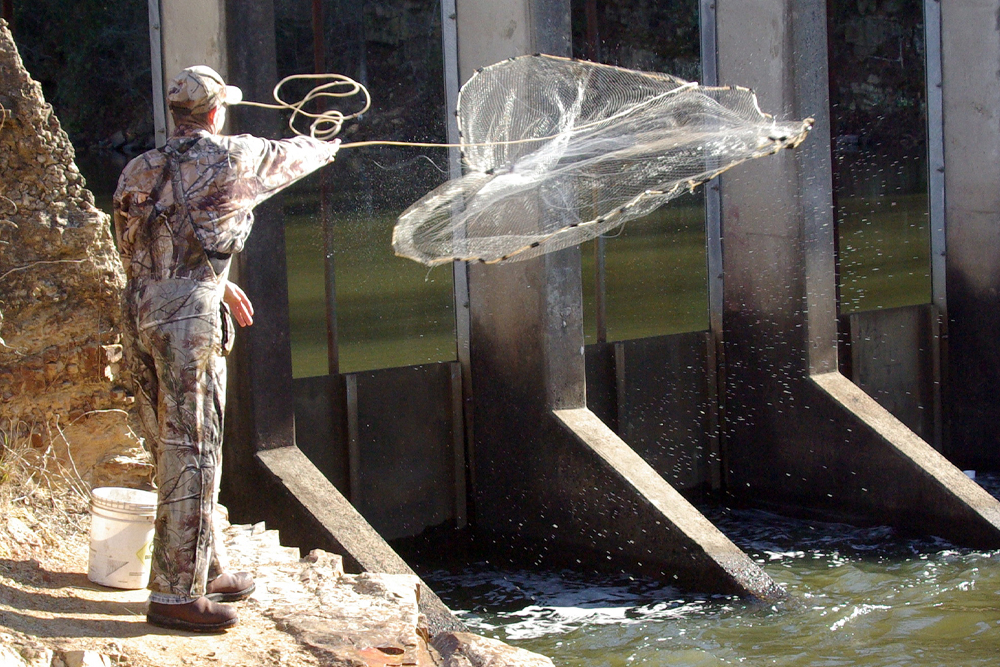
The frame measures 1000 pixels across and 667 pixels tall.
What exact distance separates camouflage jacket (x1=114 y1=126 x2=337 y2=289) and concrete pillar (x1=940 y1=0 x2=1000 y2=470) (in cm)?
688

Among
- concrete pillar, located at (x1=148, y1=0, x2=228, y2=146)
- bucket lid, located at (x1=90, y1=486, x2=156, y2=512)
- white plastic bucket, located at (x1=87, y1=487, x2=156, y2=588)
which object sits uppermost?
concrete pillar, located at (x1=148, y1=0, x2=228, y2=146)

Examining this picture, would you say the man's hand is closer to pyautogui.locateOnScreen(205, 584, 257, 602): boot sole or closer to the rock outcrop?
pyautogui.locateOnScreen(205, 584, 257, 602): boot sole

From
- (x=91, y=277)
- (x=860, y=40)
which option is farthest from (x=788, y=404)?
(x=860, y=40)

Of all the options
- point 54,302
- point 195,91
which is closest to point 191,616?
point 195,91

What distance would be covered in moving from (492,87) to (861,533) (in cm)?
403

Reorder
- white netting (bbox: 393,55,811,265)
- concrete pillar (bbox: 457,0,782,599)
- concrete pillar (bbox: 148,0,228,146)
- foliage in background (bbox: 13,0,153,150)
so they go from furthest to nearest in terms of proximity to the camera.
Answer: foliage in background (bbox: 13,0,153,150) < concrete pillar (bbox: 457,0,782,599) < concrete pillar (bbox: 148,0,228,146) < white netting (bbox: 393,55,811,265)

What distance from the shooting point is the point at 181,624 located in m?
4.24

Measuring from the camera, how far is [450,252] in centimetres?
588

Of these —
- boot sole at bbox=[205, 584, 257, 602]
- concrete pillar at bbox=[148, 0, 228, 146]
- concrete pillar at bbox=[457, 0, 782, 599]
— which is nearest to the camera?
boot sole at bbox=[205, 584, 257, 602]

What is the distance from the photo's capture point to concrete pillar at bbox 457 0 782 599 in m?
6.89

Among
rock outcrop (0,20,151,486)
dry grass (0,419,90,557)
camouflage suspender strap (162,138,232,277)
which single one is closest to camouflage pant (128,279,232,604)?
camouflage suspender strap (162,138,232,277)

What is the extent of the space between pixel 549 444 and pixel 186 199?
3738mm

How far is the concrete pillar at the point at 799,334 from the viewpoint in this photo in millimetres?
8039

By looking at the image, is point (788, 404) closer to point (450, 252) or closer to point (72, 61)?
point (450, 252)
